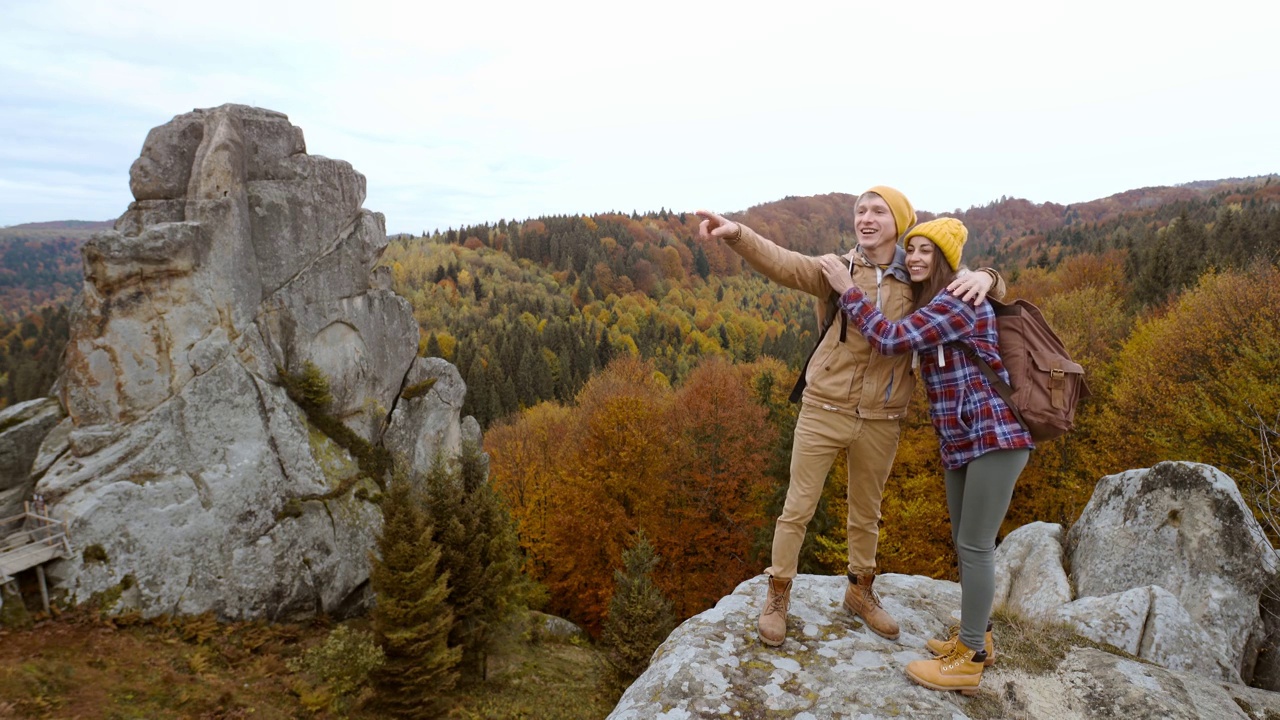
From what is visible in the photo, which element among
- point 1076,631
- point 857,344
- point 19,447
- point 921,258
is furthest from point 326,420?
point 1076,631

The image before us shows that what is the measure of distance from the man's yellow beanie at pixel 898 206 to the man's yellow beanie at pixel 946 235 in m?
0.19

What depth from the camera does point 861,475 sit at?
516 cm

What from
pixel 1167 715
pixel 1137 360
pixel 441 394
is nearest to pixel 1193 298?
pixel 1137 360

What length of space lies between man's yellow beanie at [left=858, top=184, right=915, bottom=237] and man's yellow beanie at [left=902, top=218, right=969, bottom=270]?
0.61 feet

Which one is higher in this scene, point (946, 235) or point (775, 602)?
point (946, 235)

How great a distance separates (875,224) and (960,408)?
1.61 metres

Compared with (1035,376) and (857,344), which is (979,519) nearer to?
(1035,376)

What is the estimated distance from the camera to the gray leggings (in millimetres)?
4277

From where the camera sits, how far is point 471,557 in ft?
58.0

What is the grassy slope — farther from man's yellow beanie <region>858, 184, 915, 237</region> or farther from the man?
man's yellow beanie <region>858, 184, 915, 237</region>

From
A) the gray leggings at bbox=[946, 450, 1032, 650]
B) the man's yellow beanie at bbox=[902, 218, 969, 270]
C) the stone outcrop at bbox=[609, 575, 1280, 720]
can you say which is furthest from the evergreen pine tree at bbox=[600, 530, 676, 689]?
the man's yellow beanie at bbox=[902, 218, 969, 270]

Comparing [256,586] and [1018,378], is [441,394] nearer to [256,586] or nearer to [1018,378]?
[256,586]

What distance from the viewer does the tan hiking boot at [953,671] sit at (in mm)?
4535

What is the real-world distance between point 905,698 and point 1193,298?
27.2 m
